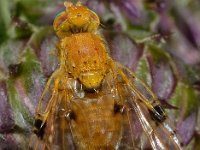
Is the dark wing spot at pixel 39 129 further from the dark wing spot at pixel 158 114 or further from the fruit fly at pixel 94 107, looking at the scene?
the dark wing spot at pixel 158 114

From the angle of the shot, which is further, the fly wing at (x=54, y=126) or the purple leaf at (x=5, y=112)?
the purple leaf at (x=5, y=112)

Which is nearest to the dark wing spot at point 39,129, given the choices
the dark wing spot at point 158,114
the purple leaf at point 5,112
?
the purple leaf at point 5,112

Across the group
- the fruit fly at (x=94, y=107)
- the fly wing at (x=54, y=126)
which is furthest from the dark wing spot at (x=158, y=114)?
the fly wing at (x=54, y=126)

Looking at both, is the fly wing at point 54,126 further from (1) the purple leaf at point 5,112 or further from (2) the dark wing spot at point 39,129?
(1) the purple leaf at point 5,112

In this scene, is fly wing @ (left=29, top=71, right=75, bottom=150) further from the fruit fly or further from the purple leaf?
the purple leaf

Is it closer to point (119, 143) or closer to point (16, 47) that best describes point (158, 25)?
point (16, 47)

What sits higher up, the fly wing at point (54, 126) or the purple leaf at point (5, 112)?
the fly wing at point (54, 126)

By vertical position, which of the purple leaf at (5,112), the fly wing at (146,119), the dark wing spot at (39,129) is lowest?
the purple leaf at (5,112)

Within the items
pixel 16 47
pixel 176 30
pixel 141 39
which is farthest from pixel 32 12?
pixel 176 30

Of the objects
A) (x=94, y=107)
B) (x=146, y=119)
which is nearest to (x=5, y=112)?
(x=94, y=107)
